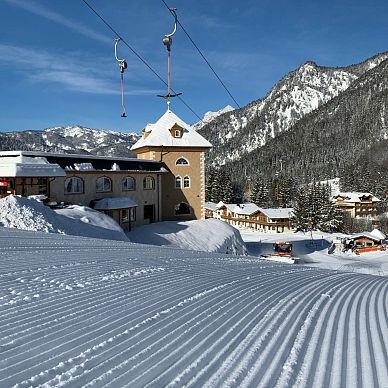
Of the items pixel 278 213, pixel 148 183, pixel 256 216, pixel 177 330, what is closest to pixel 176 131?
pixel 148 183

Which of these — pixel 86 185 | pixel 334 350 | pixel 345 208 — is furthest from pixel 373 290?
pixel 345 208

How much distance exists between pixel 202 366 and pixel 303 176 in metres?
143

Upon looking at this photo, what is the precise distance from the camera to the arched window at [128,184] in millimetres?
26888

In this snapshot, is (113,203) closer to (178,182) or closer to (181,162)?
(178,182)

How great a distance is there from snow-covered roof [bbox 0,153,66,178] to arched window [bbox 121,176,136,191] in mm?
6053

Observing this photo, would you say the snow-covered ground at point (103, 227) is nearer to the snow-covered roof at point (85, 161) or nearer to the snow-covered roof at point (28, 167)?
the snow-covered roof at point (28, 167)

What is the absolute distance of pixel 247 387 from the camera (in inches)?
141

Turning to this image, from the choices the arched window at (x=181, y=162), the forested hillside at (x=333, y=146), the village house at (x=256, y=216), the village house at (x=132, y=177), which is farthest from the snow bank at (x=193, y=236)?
the forested hillside at (x=333, y=146)

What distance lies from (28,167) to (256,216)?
55.6 meters

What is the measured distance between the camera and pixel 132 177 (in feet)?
90.1

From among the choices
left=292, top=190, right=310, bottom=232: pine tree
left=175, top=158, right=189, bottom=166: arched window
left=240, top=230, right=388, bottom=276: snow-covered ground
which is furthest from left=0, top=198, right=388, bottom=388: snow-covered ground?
left=292, top=190, right=310, bottom=232: pine tree

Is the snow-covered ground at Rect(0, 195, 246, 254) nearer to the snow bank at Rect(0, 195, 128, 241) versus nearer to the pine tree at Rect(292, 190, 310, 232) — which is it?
the snow bank at Rect(0, 195, 128, 241)

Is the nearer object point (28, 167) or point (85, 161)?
point (28, 167)

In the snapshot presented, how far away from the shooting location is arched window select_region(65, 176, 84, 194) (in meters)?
23.0
